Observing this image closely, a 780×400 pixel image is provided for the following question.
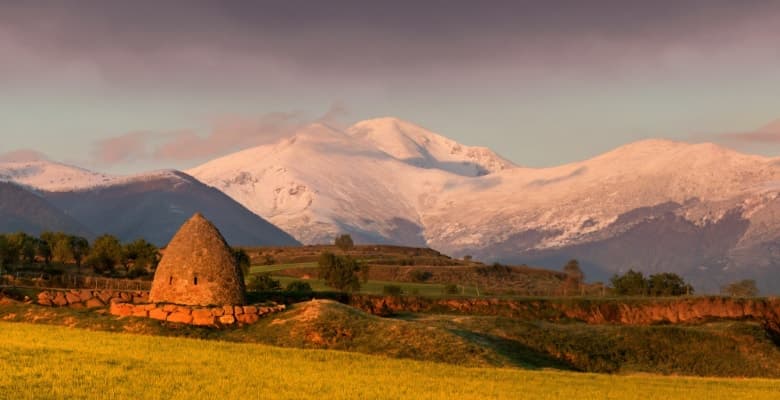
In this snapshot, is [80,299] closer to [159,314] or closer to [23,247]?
[159,314]

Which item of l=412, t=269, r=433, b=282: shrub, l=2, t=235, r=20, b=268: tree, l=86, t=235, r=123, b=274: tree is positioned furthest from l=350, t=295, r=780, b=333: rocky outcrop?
l=412, t=269, r=433, b=282: shrub

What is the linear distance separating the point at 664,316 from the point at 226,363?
5592 centimetres

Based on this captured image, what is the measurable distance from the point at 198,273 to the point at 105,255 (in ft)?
273

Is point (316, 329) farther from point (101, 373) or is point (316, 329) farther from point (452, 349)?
point (101, 373)

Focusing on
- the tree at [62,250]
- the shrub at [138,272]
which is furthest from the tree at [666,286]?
the tree at [62,250]

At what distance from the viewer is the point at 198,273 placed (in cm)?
5447

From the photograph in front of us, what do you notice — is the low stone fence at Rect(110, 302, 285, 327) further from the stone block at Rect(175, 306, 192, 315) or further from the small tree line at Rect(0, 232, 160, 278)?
the small tree line at Rect(0, 232, 160, 278)

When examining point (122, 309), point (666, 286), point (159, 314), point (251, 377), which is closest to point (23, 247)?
point (122, 309)

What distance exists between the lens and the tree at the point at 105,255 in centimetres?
13200

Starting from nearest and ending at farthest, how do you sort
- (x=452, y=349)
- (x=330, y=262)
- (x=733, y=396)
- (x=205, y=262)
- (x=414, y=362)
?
1. (x=733, y=396)
2. (x=414, y=362)
3. (x=452, y=349)
4. (x=205, y=262)
5. (x=330, y=262)

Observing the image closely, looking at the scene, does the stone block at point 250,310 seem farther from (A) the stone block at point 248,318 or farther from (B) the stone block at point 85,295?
(B) the stone block at point 85,295

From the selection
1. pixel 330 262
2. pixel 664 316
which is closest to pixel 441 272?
pixel 330 262

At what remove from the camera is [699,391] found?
41125 millimetres

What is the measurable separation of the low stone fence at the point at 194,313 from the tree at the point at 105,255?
266ft
